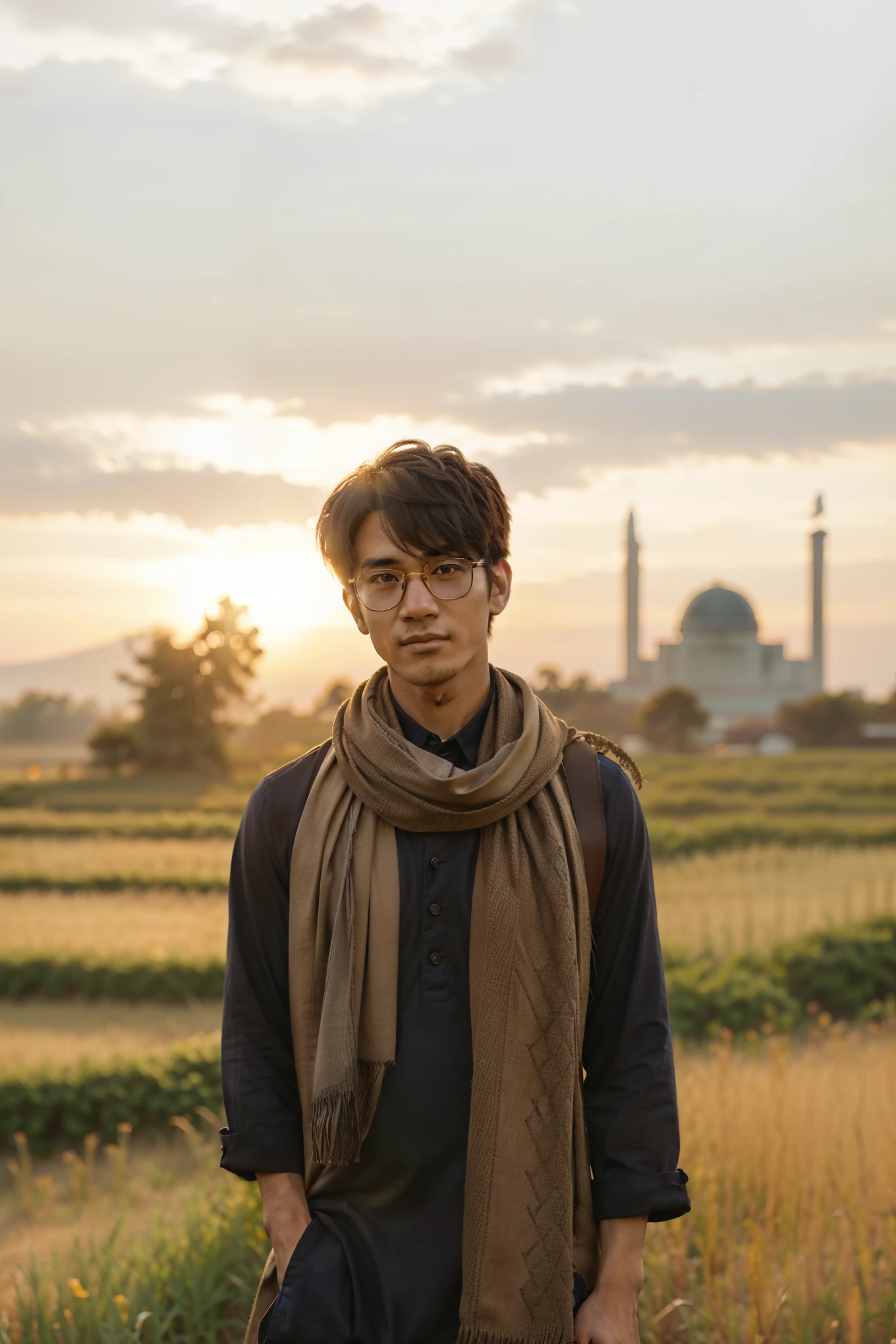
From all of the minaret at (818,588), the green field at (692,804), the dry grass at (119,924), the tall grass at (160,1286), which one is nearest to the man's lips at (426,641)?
the tall grass at (160,1286)

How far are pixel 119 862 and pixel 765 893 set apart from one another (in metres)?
8.89

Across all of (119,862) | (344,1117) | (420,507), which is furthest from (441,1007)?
(119,862)

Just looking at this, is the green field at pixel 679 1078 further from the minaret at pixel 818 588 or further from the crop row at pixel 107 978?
the minaret at pixel 818 588

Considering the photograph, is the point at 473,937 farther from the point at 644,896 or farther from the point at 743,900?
the point at 743,900

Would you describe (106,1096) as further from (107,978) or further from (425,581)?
(425,581)

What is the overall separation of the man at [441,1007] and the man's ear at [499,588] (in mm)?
23

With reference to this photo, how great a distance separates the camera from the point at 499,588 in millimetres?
2445

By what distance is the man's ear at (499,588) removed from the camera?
2422 mm

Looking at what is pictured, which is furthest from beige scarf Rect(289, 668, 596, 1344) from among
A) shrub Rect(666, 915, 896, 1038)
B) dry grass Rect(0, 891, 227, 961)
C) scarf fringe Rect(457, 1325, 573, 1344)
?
dry grass Rect(0, 891, 227, 961)

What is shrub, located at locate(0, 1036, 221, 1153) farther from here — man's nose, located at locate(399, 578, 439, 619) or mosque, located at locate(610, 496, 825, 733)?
mosque, located at locate(610, 496, 825, 733)

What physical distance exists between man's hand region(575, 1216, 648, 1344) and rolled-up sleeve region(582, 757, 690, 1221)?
0.04m

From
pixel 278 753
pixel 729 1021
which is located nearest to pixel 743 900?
pixel 729 1021

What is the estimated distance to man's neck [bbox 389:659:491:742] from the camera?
235cm

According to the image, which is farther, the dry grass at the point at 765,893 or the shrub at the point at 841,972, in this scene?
the dry grass at the point at 765,893
